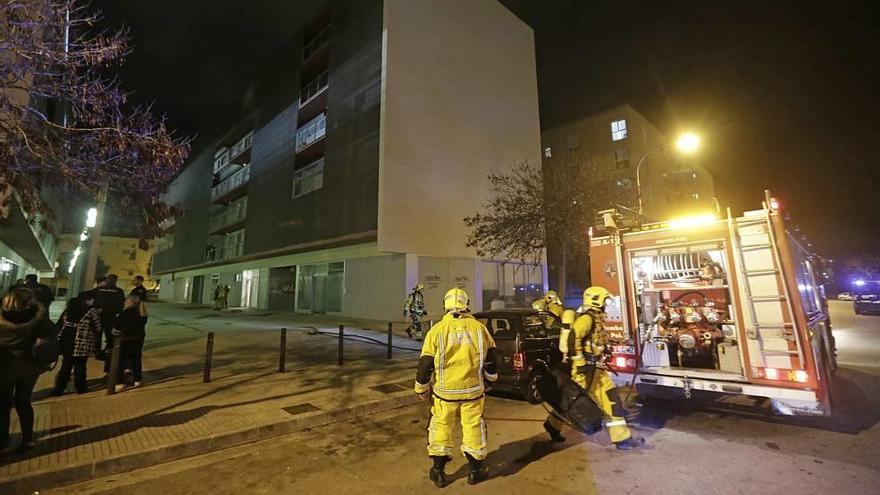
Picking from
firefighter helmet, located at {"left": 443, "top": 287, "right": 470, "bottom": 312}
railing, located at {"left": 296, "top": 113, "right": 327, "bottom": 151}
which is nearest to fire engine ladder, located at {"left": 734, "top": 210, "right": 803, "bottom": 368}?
firefighter helmet, located at {"left": 443, "top": 287, "right": 470, "bottom": 312}

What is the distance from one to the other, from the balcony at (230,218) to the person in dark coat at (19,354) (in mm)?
28189

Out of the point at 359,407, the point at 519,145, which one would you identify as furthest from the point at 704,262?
the point at 519,145

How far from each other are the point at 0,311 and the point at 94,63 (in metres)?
3.38

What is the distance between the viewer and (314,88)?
25.0m

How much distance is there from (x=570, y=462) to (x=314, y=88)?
25.7 metres

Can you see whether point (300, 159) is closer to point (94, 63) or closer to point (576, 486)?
point (94, 63)

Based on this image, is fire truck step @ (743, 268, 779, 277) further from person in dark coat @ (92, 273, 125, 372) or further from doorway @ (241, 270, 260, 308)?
doorway @ (241, 270, 260, 308)

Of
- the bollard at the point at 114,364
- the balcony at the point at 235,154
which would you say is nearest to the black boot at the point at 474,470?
the bollard at the point at 114,364

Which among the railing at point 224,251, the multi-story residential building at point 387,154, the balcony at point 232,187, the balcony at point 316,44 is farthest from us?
the balcony at point 232,187

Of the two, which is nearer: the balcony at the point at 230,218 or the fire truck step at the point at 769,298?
the fire truck step at the point at 769,298

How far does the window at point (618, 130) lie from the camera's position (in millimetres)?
35094

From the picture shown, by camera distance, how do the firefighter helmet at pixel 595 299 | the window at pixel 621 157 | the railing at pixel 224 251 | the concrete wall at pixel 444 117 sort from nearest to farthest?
the firefighter helmet at pixel 595 299 → the concrete wall at pixel 444 117 → the railing at pixel 224 251 → the window at pixel 621 157

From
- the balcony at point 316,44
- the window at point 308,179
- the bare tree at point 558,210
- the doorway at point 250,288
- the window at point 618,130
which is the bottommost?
the doorway at point 250,288

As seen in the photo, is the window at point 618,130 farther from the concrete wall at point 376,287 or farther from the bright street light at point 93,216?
the bright street light at point 93,216
